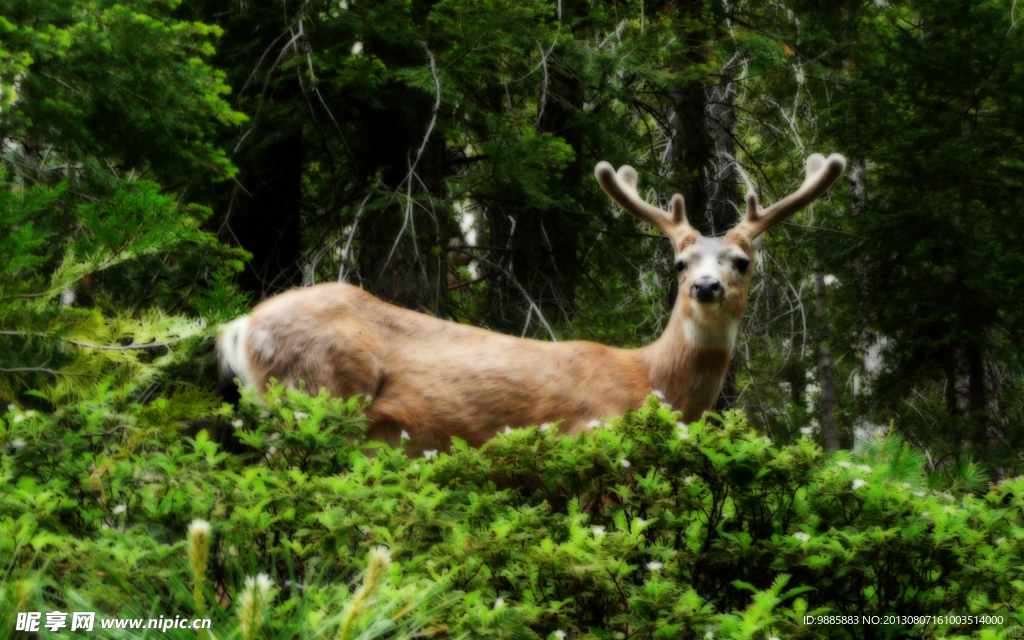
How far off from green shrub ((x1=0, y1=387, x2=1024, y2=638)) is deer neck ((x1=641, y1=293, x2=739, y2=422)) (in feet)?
7.19

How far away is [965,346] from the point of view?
8391 millimetres

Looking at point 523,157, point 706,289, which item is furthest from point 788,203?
point 523,157

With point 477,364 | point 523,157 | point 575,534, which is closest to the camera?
point 575,534

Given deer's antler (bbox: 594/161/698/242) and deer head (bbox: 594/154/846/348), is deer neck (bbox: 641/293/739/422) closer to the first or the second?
deer head (bbox: 594/154/846/348)

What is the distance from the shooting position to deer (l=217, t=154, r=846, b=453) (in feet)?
18.8

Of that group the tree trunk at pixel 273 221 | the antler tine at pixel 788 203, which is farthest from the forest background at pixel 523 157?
the antler tine at pixel 788 203

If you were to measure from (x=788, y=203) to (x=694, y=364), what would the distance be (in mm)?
1293

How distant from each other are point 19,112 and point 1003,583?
500 centimetres

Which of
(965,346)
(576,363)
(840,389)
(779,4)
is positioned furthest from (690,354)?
(840,389)

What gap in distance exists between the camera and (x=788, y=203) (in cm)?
628

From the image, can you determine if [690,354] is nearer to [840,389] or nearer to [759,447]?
[759,447]

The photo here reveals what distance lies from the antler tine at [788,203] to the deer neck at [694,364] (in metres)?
0.72

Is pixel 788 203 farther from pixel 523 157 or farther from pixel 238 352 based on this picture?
pixel 238 352

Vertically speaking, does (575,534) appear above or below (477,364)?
below
